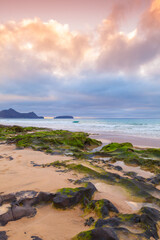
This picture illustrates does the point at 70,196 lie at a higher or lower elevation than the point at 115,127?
lower

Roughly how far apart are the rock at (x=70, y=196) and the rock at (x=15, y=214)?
350mm

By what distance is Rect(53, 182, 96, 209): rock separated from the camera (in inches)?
82.2

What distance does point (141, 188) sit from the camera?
9.26ft

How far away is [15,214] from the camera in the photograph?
180 cm

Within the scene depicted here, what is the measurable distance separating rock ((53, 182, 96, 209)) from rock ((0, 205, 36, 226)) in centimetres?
35

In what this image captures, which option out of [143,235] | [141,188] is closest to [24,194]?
[143,235]

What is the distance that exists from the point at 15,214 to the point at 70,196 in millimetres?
768

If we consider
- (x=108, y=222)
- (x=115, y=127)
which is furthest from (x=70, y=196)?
(x=115, y=127)

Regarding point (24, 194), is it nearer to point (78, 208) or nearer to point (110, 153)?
point (78, 208)

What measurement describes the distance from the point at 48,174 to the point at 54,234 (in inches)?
77.1

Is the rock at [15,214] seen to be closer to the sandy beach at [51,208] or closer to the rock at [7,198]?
the sandy beach at [51,208]

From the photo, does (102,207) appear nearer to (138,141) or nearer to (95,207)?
(95,207)

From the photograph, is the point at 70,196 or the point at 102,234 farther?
the point at 70,196

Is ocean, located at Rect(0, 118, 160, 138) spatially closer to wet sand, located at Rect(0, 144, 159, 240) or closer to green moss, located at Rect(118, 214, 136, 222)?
wet sand, located at Rect(0, 144, 159, 240)
